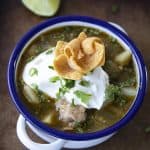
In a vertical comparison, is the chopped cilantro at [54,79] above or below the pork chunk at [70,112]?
above

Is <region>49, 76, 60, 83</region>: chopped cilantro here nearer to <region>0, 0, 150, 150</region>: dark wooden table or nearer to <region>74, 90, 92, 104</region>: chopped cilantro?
<region>74, 90, 92, 104</region>: chopped cilantro

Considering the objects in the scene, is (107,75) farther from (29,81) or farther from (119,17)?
(119,17)

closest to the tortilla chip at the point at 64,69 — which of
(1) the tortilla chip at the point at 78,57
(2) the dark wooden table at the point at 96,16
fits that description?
(1) the tortilla chip at the point at 78,57

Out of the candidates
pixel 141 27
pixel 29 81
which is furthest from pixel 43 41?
pixel 141 27

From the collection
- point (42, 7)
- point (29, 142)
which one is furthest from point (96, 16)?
point (29, 142)

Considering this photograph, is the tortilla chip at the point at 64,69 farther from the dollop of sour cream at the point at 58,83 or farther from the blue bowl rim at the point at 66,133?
the blue bowl rim at the point at 66,133
